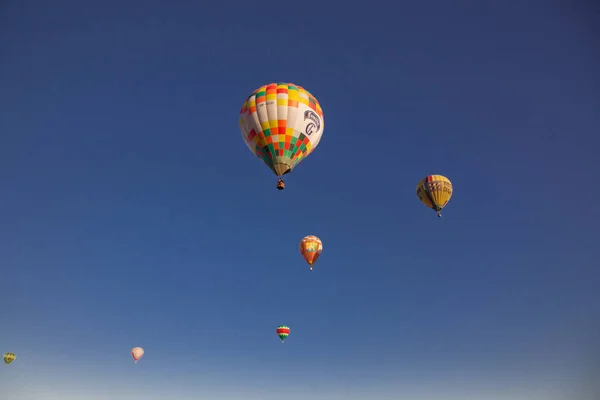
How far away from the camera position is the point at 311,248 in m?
46.2

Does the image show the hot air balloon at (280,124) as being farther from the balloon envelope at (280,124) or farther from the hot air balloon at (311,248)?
the hot air balloon at (311,248)

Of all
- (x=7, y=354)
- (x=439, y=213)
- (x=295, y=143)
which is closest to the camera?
(x=295, y=143)

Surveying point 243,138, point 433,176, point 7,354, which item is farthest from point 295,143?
point 7,354

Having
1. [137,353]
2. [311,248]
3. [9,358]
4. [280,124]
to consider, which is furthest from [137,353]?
[280,124]

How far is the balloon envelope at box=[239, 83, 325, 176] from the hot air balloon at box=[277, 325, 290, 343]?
34.7 m

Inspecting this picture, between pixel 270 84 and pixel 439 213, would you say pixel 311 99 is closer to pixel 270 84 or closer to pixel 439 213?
pixel 270 84

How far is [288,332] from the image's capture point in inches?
2226

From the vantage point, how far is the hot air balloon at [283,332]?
183 feet

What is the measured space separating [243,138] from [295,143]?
4.74m

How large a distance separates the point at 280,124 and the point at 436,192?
800 inches

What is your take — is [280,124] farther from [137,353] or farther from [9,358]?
[9,358]

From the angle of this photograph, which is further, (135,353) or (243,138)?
(135,353)

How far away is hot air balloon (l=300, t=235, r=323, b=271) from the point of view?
45.9 meters

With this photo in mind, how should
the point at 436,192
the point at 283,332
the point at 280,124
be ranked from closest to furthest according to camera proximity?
the point at 280,124 < the point at 436,192 < the point at 283,332
